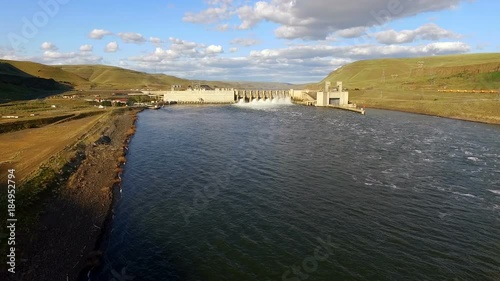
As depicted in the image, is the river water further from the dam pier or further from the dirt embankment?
the dam pier

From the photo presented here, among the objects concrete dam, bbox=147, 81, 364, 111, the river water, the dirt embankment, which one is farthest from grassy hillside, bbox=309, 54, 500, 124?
the dirt embankment

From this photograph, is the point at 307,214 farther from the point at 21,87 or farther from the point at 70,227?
the point at 21,87

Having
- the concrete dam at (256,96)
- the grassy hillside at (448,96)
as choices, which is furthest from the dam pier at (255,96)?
the grassy hillside at (448,96)

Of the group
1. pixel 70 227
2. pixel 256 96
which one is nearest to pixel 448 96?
pixel 256 96

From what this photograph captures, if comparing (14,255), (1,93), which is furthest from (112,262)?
(1,93)

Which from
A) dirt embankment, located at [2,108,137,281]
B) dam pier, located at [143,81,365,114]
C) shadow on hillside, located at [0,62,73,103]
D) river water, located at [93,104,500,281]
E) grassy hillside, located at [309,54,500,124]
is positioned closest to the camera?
dirt embankment, located at [2,108,137,281]

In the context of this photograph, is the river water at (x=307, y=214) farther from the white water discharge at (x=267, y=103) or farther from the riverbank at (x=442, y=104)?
the white water discharge at (x=267, y=103)
